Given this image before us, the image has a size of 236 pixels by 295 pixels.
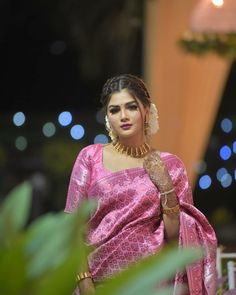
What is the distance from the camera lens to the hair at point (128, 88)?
5.83 ft

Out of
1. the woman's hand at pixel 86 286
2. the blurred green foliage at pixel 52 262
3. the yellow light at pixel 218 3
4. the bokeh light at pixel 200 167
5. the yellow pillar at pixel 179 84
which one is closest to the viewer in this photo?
the blurred green foliage at pixel 52 262

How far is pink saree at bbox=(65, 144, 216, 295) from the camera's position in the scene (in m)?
1.71

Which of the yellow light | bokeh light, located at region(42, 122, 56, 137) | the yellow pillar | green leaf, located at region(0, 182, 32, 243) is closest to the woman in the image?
green leaf, located at region(0, 182, 32, 243)

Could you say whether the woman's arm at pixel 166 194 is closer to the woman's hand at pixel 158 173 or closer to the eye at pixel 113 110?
the woman's hand at pixel 158 173

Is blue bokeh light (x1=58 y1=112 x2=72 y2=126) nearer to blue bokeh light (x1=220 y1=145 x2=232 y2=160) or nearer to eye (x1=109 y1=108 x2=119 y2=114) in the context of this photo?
blue bokeh light (x1=220 y1=145 x2=232 y2=160)

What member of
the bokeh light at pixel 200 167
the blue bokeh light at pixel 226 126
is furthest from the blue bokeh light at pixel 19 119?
the blue bokeh light at pixel 226 126

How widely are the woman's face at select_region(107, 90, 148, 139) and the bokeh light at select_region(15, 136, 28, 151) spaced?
3.44 m

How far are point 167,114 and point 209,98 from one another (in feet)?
0.83

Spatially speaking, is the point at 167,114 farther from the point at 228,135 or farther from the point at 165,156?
the point at 165,156

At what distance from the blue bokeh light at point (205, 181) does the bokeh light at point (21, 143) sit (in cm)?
104

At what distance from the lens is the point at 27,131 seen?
205 inches

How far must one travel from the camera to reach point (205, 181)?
16.7 feet

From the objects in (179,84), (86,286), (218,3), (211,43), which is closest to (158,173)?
(86,286)

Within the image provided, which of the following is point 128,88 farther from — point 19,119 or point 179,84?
point 19,119
